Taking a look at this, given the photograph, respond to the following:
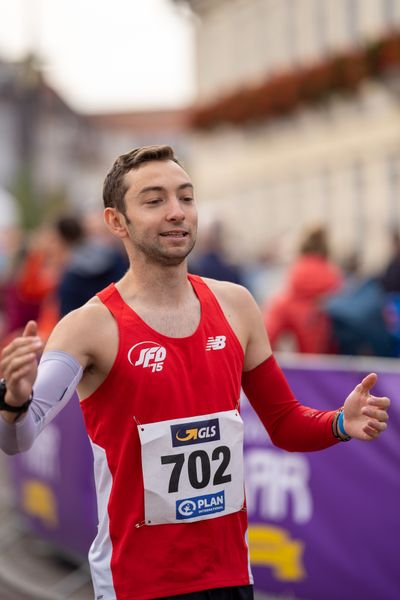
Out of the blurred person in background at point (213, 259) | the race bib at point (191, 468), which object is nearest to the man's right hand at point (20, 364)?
the race bib at point (191, 468)

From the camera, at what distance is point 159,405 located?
3.11 meters

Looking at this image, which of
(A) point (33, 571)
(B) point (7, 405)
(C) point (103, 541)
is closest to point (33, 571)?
(A) point (33, 571)

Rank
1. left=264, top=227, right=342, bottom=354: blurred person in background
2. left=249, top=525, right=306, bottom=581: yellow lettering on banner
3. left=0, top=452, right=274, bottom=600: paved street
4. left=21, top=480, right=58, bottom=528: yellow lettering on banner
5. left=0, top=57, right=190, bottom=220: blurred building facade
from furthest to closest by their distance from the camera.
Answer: left=0, top=57, right=190, bottom=220: blurred building facade, left=264, top=227, right=342, bottom=354: blurred person in background, left=21, top=480, right=58, bottom=528: yellow lettering on banner, left=0, top=452, right=274, bottom=600: paved street, left=249, top=525, right=306, bottom=581: yellow lettering on banner

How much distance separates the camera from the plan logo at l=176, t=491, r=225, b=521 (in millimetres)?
3123

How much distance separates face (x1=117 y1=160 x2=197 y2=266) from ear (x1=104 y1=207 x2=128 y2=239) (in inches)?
1.2

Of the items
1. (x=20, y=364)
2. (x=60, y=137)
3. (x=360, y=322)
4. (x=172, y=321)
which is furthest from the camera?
(x=60, y=137)

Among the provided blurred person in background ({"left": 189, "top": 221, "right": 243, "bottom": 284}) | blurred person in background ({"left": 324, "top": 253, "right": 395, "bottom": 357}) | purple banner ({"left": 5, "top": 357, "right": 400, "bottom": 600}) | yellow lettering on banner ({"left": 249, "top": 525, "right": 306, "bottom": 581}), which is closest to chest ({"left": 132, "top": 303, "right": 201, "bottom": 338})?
purple banner ({"left": 5, "top": 357, "right": 400, "bottom": 600})

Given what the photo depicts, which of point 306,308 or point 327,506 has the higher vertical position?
point 306,308

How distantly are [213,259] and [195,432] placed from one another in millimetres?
5229

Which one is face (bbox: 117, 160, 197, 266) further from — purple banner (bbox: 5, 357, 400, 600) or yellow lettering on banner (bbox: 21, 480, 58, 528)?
yellow lettering on banner (bbox: 21, 480, 58, 528)

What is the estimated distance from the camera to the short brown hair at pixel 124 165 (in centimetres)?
324

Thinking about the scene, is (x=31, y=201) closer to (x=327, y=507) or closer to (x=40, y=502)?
(x=40, y=502)

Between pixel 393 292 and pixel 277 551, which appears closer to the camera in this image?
pixel 277 551

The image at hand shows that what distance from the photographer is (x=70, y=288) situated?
22.3 ft
